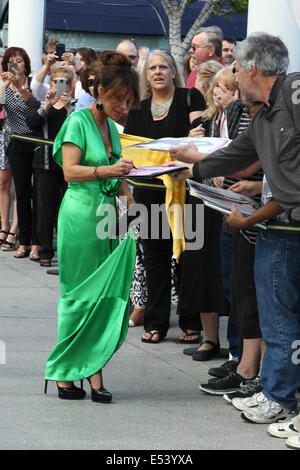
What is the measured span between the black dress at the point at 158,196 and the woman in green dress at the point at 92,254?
1.62 metres

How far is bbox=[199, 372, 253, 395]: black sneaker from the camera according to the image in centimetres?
593

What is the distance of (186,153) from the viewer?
5.48 meters

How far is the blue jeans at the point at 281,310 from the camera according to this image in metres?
5.00

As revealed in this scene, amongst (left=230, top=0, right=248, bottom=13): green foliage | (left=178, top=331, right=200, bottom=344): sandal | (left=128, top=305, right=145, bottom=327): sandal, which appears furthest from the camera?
(left=230, top=0, right=248, bottom=13): green foliage

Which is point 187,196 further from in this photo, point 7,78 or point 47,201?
point 7,78

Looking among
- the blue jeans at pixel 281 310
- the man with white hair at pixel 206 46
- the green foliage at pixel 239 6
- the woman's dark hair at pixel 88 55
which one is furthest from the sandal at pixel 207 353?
the green foliage at pixel 239 6

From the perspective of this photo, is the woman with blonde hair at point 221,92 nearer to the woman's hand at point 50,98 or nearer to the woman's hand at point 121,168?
the woman's hand at point 121,168

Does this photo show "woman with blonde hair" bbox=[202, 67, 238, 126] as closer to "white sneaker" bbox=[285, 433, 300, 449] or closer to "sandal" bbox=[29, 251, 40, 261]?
"white sneaker" bbox=[285, 433, 300, 449]

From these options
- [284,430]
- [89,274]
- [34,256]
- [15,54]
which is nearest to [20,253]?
[34,256]

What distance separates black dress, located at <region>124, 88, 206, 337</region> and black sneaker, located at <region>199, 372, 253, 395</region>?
153 centimetres

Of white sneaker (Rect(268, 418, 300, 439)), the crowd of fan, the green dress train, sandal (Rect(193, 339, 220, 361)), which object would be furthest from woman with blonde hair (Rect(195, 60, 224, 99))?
white sneaker (Rect(268, 418, 300, 439))

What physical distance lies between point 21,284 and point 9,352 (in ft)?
9.39

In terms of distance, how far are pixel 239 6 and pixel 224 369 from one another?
26346 mm
